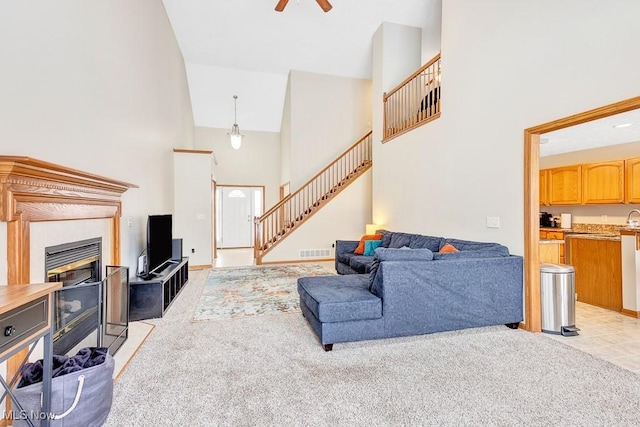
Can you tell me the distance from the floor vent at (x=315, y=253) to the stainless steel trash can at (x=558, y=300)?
4.50 metres

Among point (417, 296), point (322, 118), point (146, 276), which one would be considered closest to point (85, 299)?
point (146, 276)

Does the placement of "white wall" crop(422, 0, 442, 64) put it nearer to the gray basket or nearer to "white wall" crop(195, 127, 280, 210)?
"white wall" crop(195, 127, 280, 210)

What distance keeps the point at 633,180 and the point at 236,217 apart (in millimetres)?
8979

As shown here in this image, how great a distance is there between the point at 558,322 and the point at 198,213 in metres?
5.87

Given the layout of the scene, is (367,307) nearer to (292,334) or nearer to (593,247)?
(292,334)

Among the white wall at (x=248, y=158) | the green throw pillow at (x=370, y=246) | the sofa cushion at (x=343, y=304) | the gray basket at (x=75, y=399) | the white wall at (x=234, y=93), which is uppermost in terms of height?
the white wall at (x=234, y=93)

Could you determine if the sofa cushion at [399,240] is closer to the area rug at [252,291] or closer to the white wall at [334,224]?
the area rug at [252,291]

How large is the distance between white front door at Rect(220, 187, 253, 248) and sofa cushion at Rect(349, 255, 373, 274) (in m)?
5.58

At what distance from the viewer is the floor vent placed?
6848 mm

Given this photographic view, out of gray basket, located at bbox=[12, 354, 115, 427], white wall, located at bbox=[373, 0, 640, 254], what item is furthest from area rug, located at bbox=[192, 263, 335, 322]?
white wall, located at bbox=[373, 0, 640, 254]

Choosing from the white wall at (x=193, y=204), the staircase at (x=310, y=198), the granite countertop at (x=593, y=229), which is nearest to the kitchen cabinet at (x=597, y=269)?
the granite countertop at (x=593, y=229)

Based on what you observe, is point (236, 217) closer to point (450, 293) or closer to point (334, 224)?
point (334, 224)

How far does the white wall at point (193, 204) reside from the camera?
19.5 ft

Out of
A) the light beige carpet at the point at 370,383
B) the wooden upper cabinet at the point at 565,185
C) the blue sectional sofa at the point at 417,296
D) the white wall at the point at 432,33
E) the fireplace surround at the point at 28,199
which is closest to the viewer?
the fireplace surround at the point at 28,199
